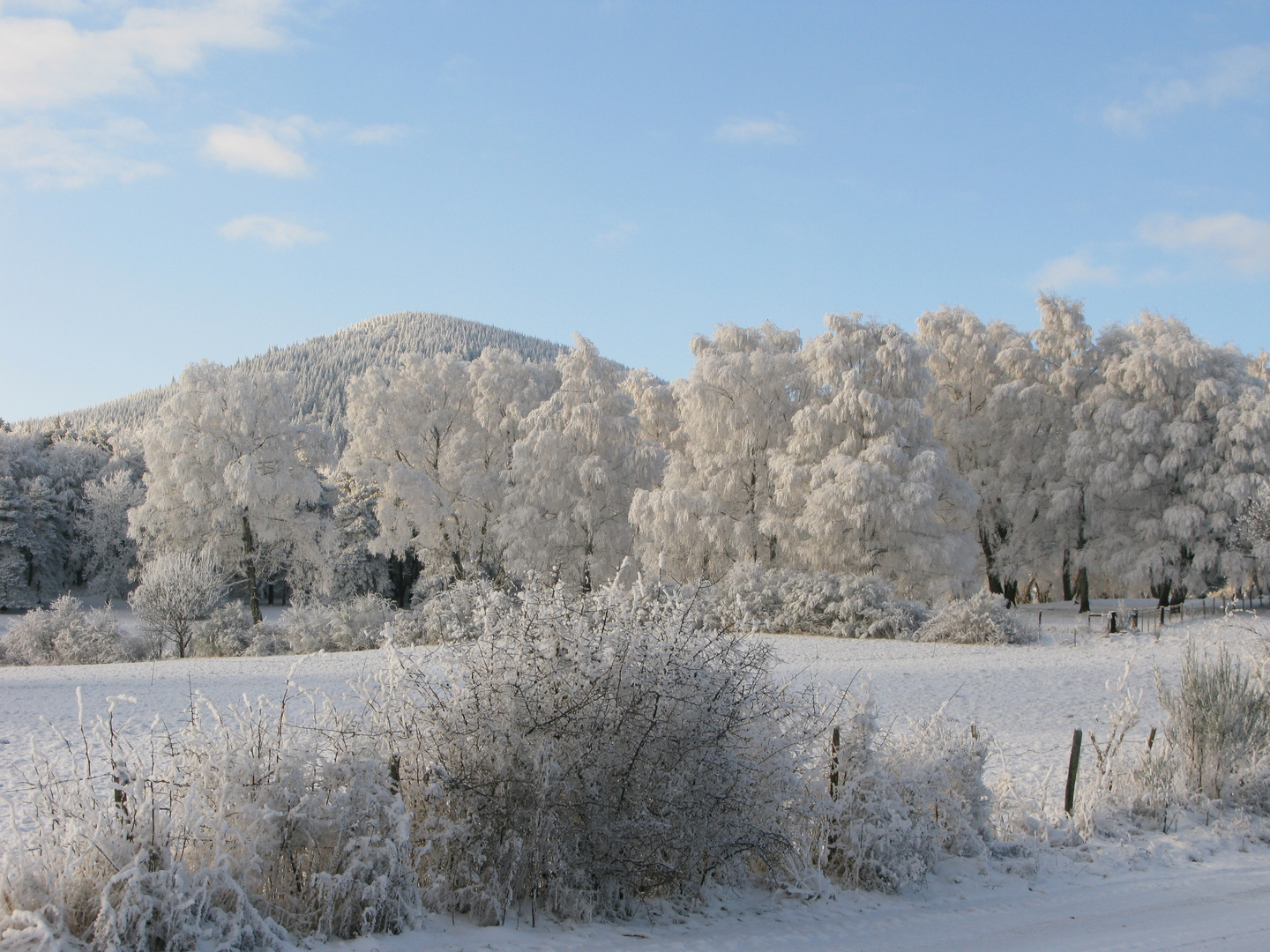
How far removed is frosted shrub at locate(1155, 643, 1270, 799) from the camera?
870 cm

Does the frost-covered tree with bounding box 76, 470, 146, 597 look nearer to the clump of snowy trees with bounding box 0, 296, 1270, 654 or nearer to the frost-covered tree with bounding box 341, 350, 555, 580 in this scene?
the clump of snowy trees with bounding box 0, 296, 1270, 654

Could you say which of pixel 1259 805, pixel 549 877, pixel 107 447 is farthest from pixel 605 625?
pixel 107 447

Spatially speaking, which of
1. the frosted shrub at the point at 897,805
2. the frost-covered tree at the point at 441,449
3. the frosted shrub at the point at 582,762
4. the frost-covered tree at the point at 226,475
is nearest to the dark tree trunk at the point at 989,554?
the frost-covered tree at the point at 441,449

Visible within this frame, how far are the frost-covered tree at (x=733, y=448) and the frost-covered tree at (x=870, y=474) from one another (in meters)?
0.78

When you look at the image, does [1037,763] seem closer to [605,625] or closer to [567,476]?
[605,625]

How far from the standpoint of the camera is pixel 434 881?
5.28m

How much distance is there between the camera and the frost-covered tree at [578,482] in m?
28.3

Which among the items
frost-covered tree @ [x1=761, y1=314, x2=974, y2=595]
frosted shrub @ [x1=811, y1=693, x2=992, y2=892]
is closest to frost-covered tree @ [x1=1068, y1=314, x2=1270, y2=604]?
frost-covered tree @ [x1=761, y1=314, x2=974, y2=595]

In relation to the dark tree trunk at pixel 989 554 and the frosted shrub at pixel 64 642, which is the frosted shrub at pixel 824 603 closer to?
the dark tree trunk at pixel 989 554

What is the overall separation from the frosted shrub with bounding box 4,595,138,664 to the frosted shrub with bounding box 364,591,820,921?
23.9m

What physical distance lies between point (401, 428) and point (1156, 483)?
25.7 metres

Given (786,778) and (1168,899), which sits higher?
(786,778)

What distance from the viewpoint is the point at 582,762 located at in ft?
18.3

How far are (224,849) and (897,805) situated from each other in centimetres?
437
